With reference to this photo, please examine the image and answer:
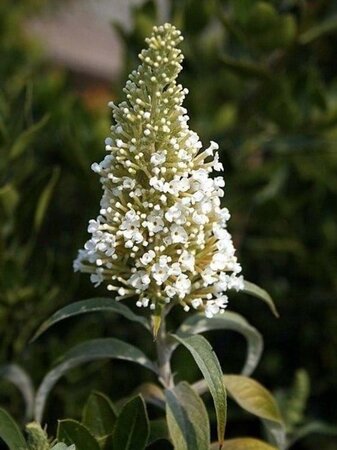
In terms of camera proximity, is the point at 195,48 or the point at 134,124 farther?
the point at 195,48

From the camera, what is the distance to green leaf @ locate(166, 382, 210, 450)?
2.81 feet

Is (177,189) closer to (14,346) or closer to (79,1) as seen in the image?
(14,346)

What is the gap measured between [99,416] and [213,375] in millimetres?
239

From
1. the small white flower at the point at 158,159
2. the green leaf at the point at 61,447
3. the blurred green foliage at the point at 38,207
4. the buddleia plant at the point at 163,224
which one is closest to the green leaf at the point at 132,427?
the buddleia plant at the point at 163,224

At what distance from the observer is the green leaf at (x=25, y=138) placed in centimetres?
130

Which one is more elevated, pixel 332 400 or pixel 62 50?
pixel 62 50

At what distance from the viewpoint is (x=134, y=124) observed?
0.85 metres

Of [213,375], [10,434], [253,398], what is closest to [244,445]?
[253,398]

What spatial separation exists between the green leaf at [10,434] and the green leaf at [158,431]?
16 cm

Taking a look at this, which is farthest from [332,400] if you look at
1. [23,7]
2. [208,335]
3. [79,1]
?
[79,1]

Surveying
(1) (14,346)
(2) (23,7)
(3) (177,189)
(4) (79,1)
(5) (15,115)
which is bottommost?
(1) (14,346)

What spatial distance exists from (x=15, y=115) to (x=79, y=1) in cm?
221

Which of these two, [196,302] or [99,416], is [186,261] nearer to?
[196,302]

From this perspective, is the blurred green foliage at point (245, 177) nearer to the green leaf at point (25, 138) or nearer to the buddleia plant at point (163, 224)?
the green leaf at point (25, 138)
